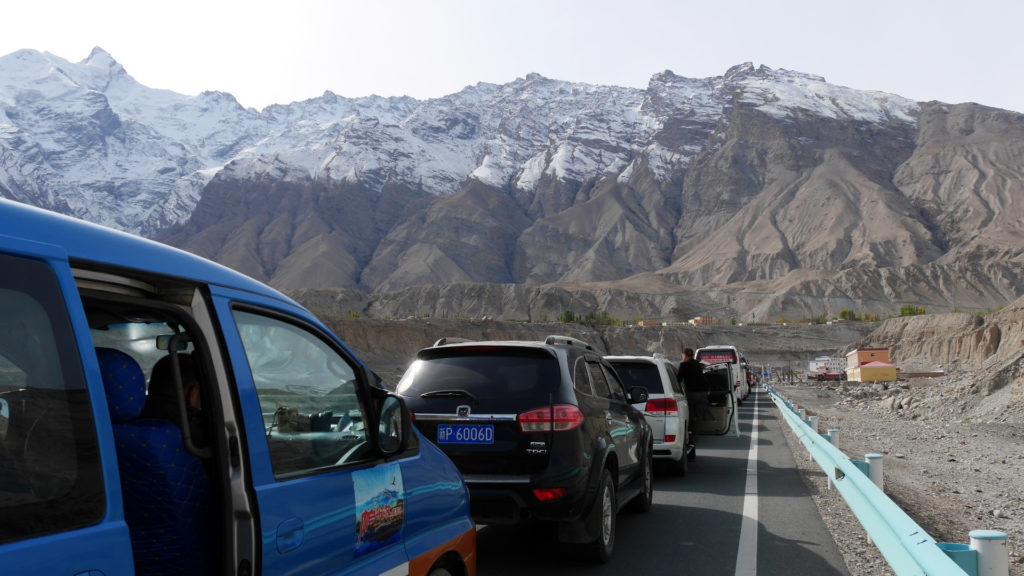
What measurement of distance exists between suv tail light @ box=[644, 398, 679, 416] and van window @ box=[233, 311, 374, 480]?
8.22 metres

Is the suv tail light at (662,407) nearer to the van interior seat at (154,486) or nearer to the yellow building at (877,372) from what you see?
the van interior seat at (154,486)

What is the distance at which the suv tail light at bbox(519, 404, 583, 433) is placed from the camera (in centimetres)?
589

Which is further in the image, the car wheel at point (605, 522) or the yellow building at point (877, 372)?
the yellow building at point (877, 372)

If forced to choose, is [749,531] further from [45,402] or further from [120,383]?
[45,402]

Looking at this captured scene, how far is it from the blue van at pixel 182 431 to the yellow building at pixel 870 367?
175ft

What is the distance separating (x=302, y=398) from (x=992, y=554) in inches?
132

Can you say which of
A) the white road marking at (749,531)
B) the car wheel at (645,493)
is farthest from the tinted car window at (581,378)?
the car wheel at (645,493)

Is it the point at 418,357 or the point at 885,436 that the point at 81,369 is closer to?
the point at 418,357

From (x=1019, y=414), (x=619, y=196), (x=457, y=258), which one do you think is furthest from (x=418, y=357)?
(x=619, y=196)

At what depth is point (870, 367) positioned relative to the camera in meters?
53.8

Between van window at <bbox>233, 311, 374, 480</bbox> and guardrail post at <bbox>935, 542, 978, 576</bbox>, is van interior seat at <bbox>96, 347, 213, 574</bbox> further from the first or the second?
guardrail post at <bbox>935, 542, 978, 576</bbox>

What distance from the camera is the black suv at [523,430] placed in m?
5.84

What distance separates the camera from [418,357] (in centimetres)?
670

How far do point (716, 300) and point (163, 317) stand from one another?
129041mm
